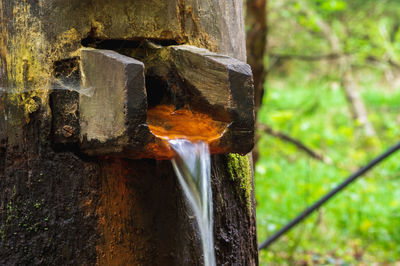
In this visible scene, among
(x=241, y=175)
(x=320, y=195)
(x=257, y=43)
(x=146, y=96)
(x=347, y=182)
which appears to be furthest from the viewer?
(x=320, y=195)

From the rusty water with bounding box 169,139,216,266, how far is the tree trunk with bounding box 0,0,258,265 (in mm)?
123

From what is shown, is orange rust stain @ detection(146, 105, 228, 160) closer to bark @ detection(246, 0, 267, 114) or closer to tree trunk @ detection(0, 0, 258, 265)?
tree trunk @ detection(0, 0, 258, 265)

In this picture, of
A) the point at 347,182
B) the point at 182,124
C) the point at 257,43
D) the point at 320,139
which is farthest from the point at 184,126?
the point at 320,139

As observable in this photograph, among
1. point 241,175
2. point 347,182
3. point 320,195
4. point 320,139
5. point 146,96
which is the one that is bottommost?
point 320,195

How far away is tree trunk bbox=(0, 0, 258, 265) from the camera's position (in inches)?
46.3

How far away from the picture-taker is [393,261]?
4.46 meters

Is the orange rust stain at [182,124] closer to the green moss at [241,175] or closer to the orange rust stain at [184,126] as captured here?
the orange rust stain at [184,126]

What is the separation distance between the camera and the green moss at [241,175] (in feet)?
4.68

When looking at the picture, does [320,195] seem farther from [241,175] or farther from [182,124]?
[182,124]

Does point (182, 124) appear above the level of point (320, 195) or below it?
above

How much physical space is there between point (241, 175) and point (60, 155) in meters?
0.56

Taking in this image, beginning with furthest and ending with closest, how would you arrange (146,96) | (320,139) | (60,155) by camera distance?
(320,139) < (60,155) < (146,96)

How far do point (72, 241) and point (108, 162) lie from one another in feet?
0.72

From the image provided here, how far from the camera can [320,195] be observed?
4996mm
